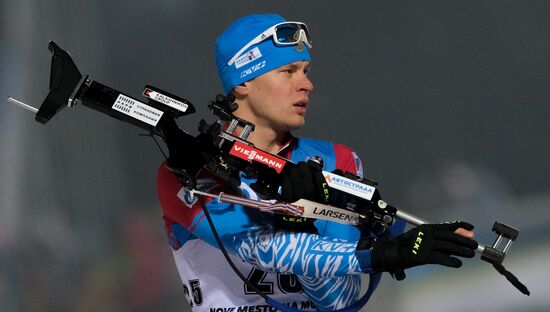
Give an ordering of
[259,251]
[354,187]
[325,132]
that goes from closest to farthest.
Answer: [354,187] < [259,251] < [325,132]

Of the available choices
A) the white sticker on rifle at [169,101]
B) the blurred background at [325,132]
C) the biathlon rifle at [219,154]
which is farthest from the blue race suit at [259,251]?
the blurred background at [325,132]

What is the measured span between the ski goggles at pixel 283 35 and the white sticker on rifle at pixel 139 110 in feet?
1.49

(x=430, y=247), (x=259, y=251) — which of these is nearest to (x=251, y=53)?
(x=259, y=251)

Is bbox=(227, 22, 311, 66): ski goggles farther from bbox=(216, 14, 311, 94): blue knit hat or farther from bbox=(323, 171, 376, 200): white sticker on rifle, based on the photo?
bbox=(323, 171, 376, 200): white sticker on rifle

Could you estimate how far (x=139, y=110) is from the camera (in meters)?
2.18

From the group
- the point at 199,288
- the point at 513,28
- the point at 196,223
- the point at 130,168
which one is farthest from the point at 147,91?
the point at 513,28

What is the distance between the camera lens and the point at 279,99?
2.51 metres

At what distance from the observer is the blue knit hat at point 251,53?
2.53 meters

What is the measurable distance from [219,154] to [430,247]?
51 cm

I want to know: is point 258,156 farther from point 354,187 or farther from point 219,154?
point 354,187

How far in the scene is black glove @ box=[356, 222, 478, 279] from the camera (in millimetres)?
1982

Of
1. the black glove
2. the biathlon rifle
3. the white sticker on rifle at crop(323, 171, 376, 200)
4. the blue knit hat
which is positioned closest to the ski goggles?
the blue knit hat

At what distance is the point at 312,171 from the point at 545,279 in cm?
145

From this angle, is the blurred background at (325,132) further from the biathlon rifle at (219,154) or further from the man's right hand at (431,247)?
the man's right hand at (431,247)
